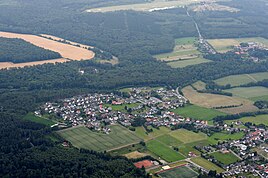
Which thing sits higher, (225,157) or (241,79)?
(225,157)

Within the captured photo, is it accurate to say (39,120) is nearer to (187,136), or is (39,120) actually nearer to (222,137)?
(187,136)

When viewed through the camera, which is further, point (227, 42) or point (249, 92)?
point (227, 42)

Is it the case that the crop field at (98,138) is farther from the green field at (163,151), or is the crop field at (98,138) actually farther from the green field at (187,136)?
the green field at (187,136)

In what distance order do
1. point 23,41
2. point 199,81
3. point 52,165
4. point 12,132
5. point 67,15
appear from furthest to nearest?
point 67,15 → point 23,41 → point 199,81 → point 12,132 → point 52,165

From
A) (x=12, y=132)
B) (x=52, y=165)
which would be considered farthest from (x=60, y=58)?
(x=52, y=165)

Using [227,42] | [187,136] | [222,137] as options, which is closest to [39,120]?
[187,136]

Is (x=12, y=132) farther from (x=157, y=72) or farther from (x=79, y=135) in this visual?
(x=157, y=72)

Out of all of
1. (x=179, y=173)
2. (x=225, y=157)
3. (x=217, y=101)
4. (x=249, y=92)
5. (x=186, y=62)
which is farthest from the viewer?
(x=186, y=62)
